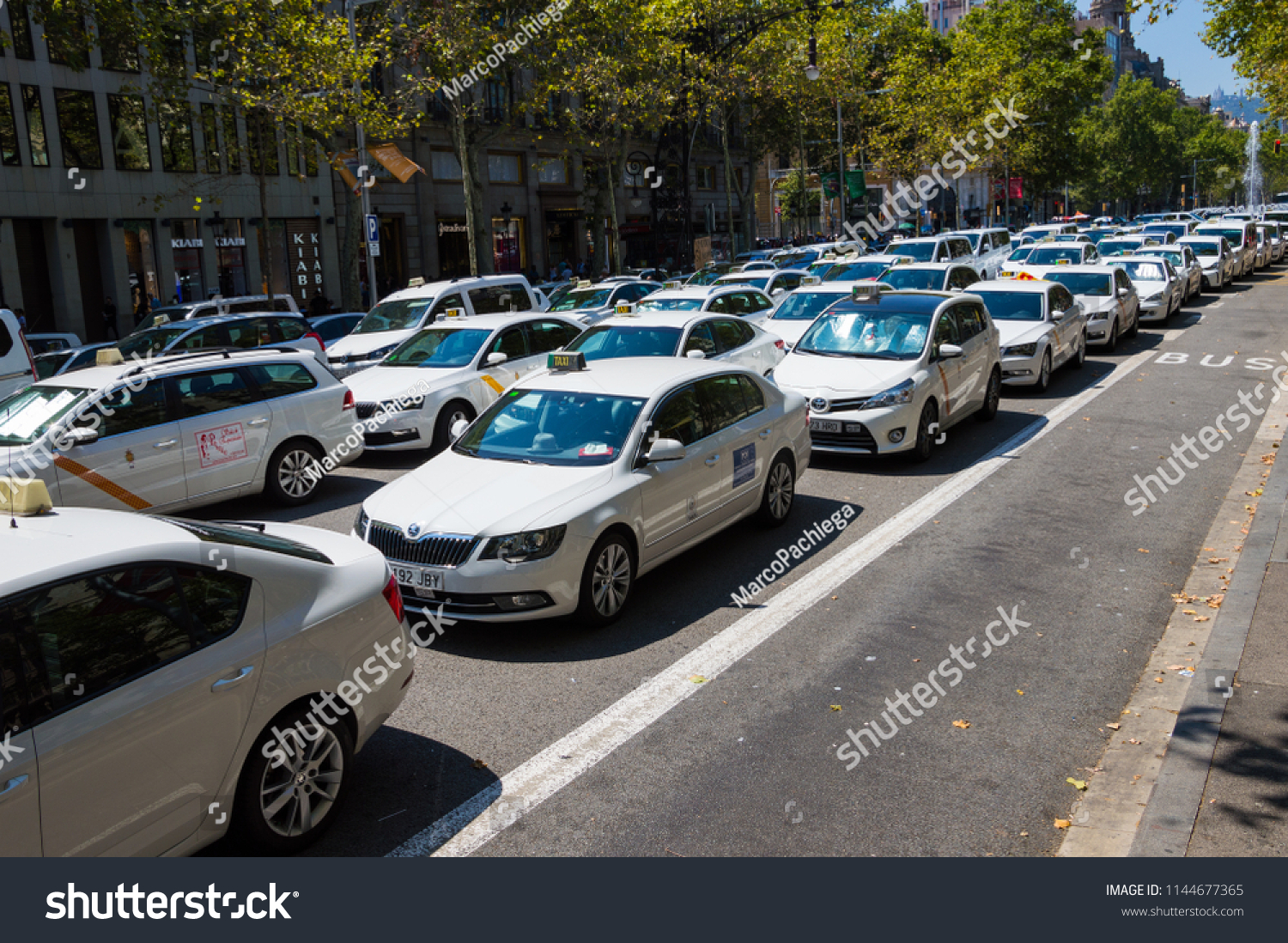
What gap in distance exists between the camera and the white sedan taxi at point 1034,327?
55.5 feet

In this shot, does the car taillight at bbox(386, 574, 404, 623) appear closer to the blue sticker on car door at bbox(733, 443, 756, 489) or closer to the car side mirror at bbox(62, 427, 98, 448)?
the blue sticker on car door at bbox(733, 443, 756, 489)

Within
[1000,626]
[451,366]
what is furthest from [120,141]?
[1000,626]

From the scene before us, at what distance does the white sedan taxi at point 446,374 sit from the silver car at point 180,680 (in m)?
8.31

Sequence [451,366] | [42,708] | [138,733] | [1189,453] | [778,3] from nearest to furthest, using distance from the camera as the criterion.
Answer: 1. [42,708]
2. [138,733]
3. [1189,453]
4. [451,366]
5. [778,3]

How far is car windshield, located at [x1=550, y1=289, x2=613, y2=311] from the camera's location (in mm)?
23109

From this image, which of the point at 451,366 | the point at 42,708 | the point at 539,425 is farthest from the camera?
the point at 451,366

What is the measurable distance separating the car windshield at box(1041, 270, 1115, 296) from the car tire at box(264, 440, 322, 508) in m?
15.5

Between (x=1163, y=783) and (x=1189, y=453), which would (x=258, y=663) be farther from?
(x=1189, y=453)

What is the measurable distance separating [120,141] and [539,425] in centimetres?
3280

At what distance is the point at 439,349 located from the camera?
1472 centimetres

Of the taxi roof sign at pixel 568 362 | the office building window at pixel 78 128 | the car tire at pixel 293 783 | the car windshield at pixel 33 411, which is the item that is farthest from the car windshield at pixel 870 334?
the office building window at pixel 78 128

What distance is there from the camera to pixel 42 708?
378 centimetres

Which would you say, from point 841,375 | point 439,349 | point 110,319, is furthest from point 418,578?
point 110,319

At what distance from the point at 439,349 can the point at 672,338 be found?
3.07 metres
